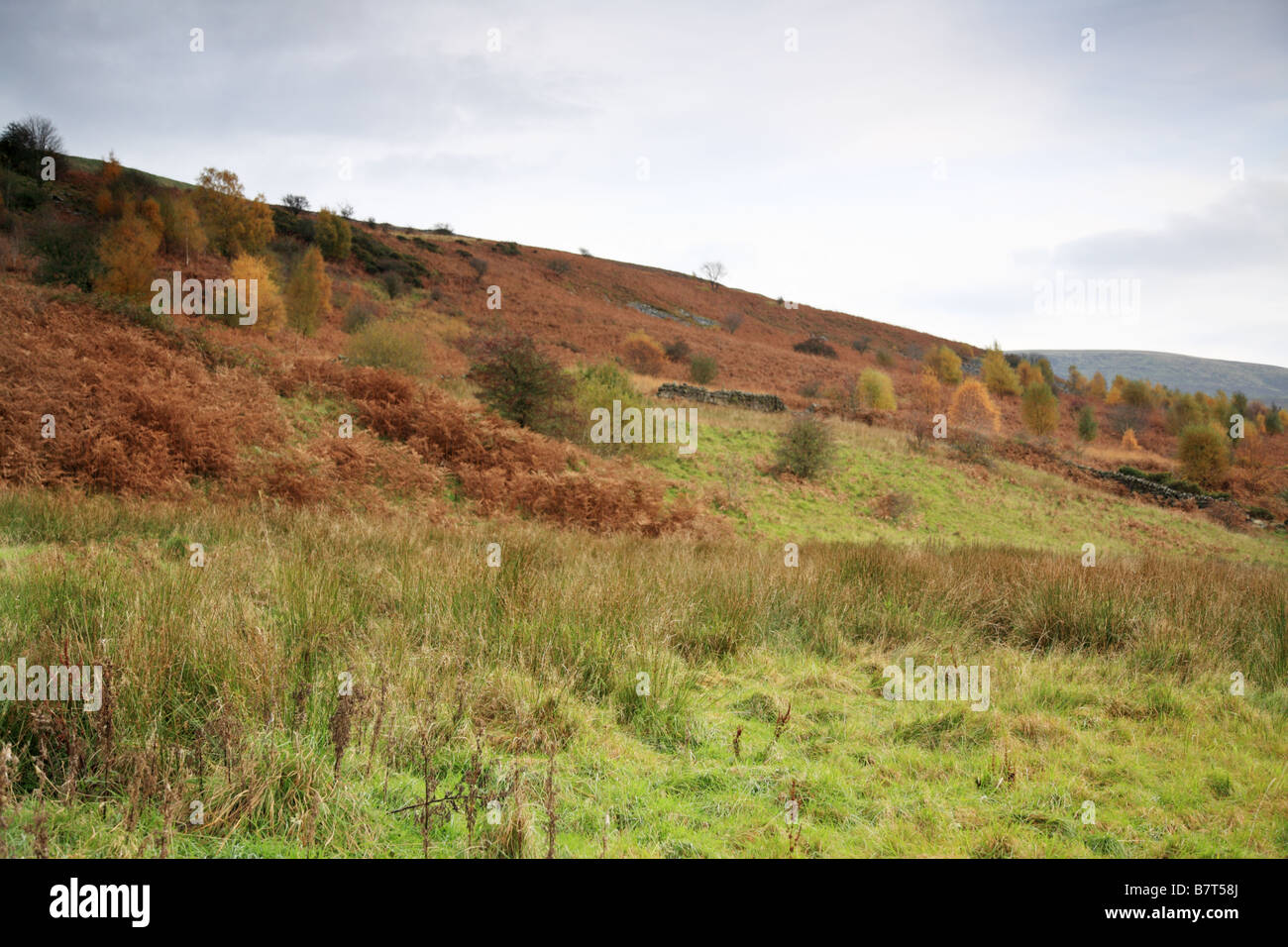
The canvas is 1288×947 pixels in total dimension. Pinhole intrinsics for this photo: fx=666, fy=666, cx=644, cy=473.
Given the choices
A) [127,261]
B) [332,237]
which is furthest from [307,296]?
[332,237]

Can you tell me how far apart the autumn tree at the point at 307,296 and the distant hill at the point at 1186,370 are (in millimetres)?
168322

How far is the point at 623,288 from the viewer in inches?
2329

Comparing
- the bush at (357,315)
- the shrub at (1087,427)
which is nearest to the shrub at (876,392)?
the shrub at (1087,427)

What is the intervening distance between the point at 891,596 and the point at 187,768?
6077 millimetres

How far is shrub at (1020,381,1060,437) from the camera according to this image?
41156mm

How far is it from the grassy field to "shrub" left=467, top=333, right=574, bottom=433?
407 inches

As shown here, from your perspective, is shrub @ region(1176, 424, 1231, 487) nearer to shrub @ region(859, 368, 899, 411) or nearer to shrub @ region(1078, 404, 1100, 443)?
shrub @ region(1078, 404, 1100, 443)

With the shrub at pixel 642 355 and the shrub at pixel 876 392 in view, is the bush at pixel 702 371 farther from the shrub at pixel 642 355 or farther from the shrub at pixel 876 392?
the shrub at pixel 876 392

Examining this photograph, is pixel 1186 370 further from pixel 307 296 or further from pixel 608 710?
pixel 608 710

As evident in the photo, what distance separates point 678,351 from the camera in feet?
139

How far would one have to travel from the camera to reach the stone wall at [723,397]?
27509 mm

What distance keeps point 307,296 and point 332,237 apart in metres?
16.9
